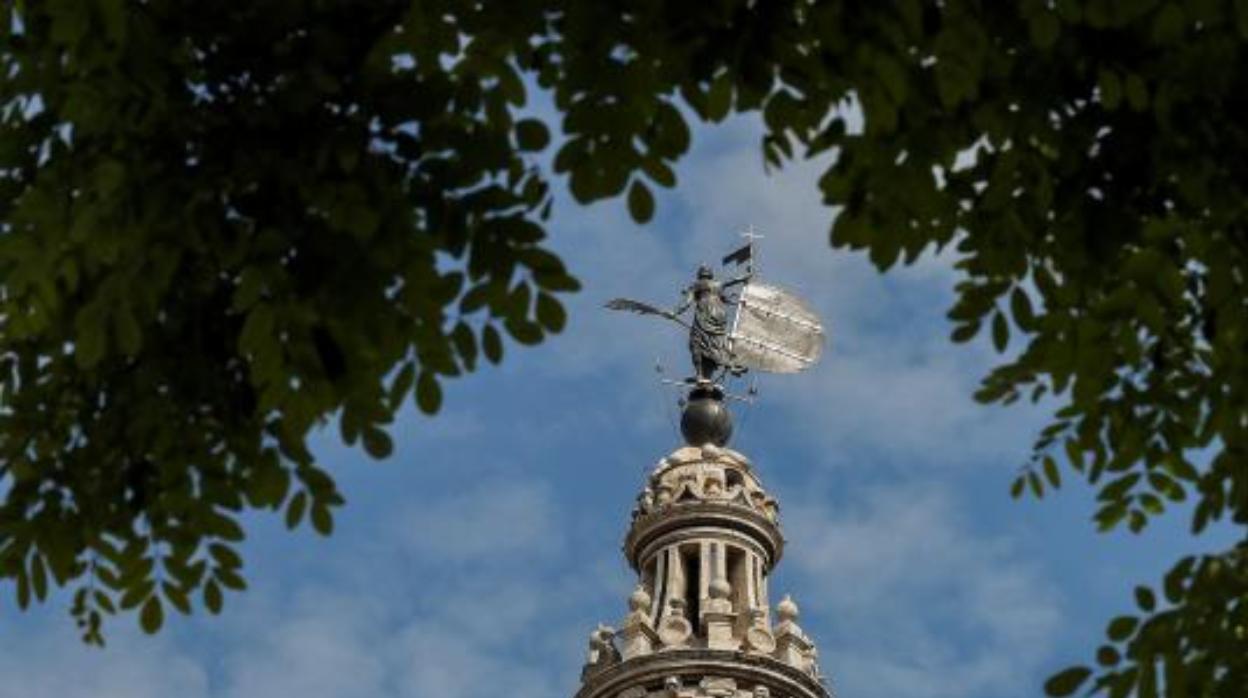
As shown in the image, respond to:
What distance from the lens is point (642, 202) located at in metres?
11.8

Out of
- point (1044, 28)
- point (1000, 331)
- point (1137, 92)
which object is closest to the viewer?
point (1044, 28)

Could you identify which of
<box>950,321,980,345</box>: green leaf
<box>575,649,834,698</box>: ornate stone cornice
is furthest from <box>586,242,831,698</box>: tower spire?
<box>950,321,980,345</box>: green leaf

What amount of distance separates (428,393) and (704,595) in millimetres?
24440

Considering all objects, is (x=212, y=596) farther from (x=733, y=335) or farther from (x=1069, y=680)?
(x=733, y=335)

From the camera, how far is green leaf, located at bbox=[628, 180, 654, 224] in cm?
1182

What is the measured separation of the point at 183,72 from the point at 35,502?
198 cm

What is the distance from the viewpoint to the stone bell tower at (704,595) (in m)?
34.6

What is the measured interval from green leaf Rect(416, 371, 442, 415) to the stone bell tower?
22.7 m

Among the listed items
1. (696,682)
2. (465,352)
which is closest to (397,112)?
(465,352)

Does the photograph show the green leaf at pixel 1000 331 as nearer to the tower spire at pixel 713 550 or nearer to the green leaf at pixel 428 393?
the green leaf at pixel 428 393

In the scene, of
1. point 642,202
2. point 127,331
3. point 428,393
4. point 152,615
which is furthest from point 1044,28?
point 152,615

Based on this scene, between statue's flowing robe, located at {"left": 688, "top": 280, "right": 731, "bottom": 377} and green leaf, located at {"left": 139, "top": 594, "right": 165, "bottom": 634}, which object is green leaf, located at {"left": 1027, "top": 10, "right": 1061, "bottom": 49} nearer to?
green leaf, located at {"left": 139, "top": 594, "right": 165, "bottom": 634}

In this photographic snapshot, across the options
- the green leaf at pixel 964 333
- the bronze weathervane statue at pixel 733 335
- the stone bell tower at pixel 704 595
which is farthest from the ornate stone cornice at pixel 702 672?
the green leaf at pixel 964 333

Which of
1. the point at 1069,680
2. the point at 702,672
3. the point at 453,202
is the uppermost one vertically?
the point at 702,672
